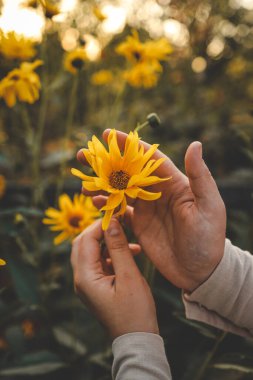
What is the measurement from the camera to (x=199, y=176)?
0.71m

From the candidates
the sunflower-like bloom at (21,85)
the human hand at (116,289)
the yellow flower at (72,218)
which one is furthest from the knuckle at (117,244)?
the sunflower-like bloom at (21,85)

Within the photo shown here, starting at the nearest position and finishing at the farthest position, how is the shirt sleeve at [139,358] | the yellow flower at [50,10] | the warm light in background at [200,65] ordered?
the shirt sleeve at [139,358], the yellow flower at [50,10], the warm light in background at [200,65]

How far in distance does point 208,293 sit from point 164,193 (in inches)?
9.5

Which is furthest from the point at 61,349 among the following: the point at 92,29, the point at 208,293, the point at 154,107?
the point at 154,107

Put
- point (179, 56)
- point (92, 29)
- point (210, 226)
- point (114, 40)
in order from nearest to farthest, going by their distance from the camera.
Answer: point (210, 226)
point (92, 29)
point (114, 40)
point (179, 56)

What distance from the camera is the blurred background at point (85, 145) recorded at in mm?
1151

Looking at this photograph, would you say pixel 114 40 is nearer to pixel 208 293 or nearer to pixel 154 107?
pixel 154 107

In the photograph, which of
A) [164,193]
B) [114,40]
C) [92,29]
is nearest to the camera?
[164,193]

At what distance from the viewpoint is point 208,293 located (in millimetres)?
816

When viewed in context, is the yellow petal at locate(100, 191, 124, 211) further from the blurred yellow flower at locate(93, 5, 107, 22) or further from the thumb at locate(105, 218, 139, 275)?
the blurred yellow flower at locate(93, 5, 107, 22)

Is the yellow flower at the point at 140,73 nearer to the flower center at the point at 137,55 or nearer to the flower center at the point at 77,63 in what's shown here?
the flower center at the point at 137,55

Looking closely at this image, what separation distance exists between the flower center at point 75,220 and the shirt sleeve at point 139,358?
0.50 m

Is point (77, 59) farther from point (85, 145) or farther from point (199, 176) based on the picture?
point (199, 176)

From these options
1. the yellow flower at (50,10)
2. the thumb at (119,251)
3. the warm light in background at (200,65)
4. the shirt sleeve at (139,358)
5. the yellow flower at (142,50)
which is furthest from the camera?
the warm light in background at (200,65)
